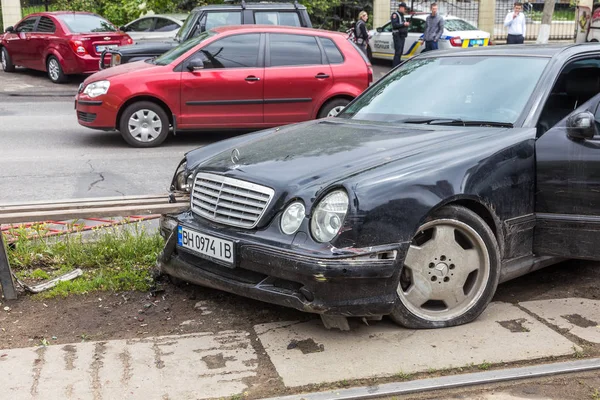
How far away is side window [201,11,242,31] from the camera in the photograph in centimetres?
1494

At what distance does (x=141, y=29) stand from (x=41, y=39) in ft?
8.33

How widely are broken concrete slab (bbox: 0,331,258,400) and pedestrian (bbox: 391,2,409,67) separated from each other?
18.0 m

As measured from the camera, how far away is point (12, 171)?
9266 millimetres

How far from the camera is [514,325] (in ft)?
15.2

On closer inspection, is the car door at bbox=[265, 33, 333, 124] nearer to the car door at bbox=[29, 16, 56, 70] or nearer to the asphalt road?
the asphalt road

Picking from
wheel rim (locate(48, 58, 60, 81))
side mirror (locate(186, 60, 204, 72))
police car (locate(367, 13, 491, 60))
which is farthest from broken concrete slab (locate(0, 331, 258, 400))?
police car (locate(367, 13, 491, 60))

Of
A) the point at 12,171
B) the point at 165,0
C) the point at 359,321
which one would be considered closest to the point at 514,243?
the point at 359,321

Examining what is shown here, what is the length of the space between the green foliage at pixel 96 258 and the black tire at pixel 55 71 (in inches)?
516

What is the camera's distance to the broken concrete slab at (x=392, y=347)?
4.05 m

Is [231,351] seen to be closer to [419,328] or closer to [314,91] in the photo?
[419,328]

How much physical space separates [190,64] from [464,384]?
8009 millimetres

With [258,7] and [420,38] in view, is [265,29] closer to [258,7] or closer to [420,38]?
[258,7]

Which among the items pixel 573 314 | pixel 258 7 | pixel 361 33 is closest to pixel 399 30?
pixel 361 33


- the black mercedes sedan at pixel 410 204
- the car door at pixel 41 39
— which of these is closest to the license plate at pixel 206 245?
the black mercedes sedan at pixel 410 204
